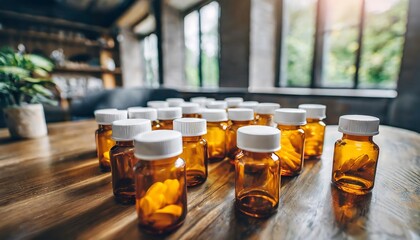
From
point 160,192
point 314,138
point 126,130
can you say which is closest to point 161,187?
point 160,192

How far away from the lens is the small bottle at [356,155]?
415 mm

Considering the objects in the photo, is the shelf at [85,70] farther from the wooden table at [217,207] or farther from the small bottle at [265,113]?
the small bottle at [265,113]

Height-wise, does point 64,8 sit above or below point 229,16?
above

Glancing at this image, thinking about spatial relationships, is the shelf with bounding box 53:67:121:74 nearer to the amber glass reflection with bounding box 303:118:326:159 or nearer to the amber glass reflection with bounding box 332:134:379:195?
the amber glass reflection with bounding box 303:118:326:159

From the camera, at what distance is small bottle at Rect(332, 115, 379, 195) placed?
0.41 meters

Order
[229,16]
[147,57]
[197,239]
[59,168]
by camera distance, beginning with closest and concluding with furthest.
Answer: [197,239]
[59,168]
[229,16]
[147,57]

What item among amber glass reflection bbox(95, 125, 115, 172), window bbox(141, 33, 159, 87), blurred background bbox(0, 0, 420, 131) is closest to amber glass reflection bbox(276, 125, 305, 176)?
amber glass reflection bbox(95, 125, 115, 172)

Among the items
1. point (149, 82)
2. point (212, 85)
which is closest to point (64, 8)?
point (149, 82)

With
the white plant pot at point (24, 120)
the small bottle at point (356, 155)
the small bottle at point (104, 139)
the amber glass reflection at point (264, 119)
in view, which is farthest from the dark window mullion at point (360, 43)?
the white plant pot at point (24, 120)

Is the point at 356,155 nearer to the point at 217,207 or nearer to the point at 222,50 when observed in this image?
the point at 217,207

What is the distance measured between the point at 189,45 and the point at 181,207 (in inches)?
185

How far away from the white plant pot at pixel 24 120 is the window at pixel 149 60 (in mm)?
4999

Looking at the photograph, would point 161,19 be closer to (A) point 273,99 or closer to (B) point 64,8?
(B) point 64,8

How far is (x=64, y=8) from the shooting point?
442cm
